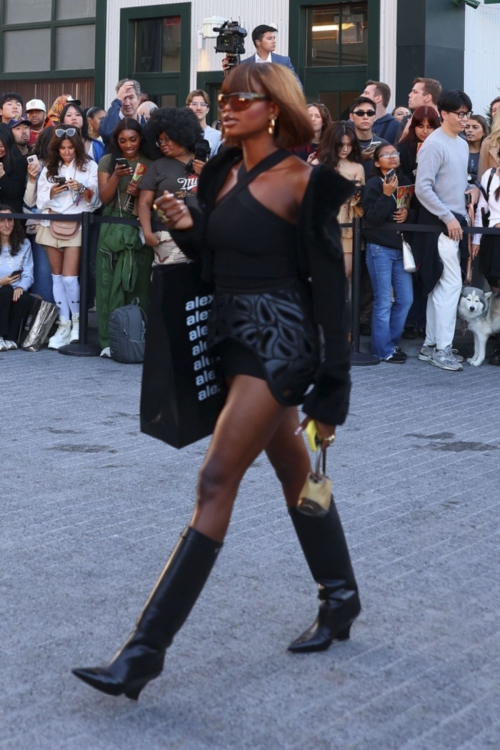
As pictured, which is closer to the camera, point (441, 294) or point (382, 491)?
point (382, 491)

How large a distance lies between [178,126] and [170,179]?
45 cm

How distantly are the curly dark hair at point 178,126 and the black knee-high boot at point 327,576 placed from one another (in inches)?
256

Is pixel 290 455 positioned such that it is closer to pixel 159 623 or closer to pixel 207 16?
pixel 159 623

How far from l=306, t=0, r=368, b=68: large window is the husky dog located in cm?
852

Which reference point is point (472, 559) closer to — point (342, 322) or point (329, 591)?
point (329, 591)

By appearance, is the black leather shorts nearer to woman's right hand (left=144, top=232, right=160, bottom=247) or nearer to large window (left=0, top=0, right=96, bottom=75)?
woman's right hand (left=144, top=232, right=160, bottom=247)

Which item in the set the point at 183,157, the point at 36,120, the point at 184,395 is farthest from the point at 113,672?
the point at 36,120

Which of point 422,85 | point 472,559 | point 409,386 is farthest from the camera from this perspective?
point 422,85

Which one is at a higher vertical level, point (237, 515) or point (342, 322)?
point (342, 322)

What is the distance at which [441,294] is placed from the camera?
10.4 metres

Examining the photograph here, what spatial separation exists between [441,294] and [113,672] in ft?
24.0

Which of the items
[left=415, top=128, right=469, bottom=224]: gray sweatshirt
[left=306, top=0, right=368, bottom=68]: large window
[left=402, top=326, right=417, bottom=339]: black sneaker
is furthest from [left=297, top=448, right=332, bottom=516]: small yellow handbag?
[left=306, top=0, right=368, bottom=68]: large window

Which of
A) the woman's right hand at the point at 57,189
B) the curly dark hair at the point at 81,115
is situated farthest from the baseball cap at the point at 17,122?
the woman's right hand at the point at 57,189

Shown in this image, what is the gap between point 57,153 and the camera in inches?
432
